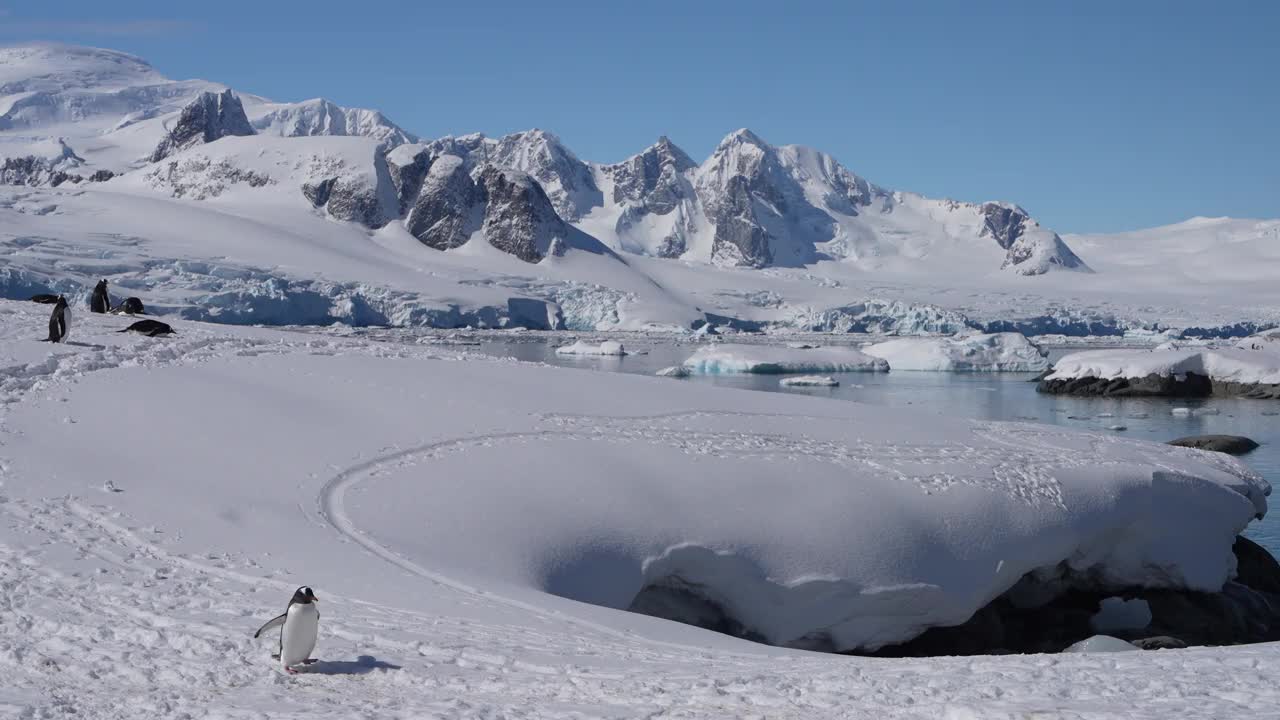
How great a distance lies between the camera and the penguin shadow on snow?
6.49 meters

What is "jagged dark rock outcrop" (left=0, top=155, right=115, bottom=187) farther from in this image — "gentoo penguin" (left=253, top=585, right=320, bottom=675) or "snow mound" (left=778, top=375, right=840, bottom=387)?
"gentoo penguin" (left=253, top=585, right=320, bottom=675)

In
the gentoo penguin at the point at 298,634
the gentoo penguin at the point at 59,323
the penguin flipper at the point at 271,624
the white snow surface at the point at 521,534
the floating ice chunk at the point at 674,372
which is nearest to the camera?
the white snow surface at the point at 521,534

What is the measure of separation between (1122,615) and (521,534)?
8.35 m

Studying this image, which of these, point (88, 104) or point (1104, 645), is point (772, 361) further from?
point (88, 104)

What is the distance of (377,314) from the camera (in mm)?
81188

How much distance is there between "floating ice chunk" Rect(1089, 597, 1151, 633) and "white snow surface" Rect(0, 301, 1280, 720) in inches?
19.9

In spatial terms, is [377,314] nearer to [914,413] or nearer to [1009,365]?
[1009,365]

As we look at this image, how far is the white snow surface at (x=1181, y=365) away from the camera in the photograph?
45844 millimetres

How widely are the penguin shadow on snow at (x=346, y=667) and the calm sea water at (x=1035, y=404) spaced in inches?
674

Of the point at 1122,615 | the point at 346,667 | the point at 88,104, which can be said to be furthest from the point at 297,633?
the point at 88,104

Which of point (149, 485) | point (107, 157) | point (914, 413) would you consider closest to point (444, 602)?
point (149, 485)

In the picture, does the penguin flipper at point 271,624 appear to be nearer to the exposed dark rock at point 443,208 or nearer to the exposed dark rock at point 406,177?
the exposed dark rock at point 443,208

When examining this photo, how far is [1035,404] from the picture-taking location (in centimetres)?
4166

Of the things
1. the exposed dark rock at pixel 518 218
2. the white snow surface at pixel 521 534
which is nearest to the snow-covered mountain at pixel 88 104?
the exposed dark rock at pixel 518 218
